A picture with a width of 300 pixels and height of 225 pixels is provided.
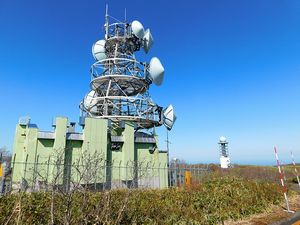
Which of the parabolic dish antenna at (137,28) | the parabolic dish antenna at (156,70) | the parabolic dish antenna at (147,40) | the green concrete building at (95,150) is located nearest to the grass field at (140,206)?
the green concrete building at (95,150)

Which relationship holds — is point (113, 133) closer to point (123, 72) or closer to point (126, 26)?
point (123, 72)

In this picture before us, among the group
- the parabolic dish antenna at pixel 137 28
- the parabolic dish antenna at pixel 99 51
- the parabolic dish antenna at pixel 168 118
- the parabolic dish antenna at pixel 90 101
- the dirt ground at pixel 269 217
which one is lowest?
the dirt ground at pixel 269 217

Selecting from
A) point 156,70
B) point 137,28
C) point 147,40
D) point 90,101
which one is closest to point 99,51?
point 137,28

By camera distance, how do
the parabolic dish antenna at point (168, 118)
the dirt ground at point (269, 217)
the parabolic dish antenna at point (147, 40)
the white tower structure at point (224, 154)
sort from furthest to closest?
the white tower structure at point (224, 154), the parabolic dish antenna at point (147, 40), the parabolic dish antenna at point (168, 118), the dirt ground at point (269, 217)

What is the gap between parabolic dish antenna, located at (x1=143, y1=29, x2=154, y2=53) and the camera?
2794 centimetres

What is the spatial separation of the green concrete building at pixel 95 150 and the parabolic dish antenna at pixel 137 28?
450 inches

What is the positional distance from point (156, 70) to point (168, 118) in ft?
18.1

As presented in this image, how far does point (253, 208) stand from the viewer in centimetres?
903

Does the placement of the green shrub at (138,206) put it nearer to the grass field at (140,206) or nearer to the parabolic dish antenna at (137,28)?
the grass field at (140,206)

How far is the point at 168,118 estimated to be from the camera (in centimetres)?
2536

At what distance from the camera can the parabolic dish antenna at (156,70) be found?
82.2ft

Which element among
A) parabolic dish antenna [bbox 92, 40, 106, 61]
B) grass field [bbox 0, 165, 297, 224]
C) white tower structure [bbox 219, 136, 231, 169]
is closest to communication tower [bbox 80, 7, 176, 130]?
parabolic dish antenna [bbox 92, 40, 106, 61]

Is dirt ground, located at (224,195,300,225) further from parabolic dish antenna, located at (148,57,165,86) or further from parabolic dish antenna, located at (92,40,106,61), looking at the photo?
parabolic dish antenna, located at (92,40,106,61)

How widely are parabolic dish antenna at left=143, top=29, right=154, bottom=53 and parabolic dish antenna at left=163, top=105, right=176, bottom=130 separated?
842 centimetres
